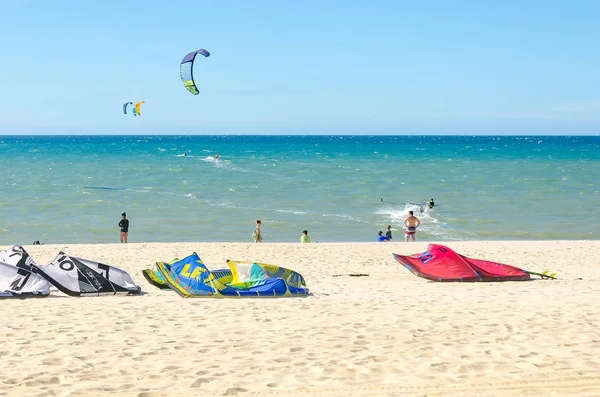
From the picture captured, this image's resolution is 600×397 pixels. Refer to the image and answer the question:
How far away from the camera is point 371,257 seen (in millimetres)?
17297

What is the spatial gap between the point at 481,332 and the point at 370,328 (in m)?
1.29

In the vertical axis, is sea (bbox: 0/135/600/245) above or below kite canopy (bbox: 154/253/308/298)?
below

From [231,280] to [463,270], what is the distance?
4535 mm

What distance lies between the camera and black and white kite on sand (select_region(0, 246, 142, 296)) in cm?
1112

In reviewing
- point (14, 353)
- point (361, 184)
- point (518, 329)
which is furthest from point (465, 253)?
point (361, 184)

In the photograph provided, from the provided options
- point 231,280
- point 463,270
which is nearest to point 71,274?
point 231,280

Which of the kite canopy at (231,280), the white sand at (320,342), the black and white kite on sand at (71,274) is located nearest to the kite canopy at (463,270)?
the white sand at (320,342)

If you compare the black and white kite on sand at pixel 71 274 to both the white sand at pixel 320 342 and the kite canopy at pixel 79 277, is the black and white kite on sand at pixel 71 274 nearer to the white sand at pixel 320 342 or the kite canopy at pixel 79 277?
the kite canopy at pixel 79 277

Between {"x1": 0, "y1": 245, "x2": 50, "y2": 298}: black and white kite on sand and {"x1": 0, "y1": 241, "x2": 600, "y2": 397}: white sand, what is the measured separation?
257mm

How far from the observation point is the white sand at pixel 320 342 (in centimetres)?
626

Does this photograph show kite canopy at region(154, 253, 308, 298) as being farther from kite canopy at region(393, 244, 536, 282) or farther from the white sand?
kite canopy at region(393, 244, 536, 282)

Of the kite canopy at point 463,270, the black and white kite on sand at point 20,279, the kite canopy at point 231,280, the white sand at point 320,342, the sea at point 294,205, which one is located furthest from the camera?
the sea at point 294,205

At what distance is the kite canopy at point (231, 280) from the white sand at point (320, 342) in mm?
265

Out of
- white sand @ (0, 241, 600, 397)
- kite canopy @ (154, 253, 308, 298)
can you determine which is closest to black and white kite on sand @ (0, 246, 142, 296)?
white sand @ (0, 241, 600, 397)
